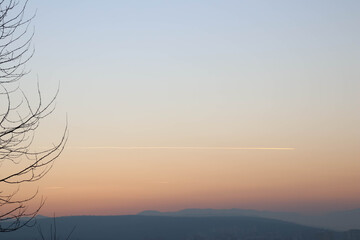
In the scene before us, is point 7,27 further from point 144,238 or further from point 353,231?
point 144,238

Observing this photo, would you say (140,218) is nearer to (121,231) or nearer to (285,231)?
(121,231)

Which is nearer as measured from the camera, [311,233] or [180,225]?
[311,233]

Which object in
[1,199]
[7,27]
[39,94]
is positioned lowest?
[1,199]

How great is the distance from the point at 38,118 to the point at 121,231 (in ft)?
249

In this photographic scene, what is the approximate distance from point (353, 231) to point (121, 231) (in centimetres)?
4096

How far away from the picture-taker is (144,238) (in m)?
74.2

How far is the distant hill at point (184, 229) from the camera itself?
179 feet

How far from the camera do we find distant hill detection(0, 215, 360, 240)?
54.5 m

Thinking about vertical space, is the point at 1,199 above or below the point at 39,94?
below

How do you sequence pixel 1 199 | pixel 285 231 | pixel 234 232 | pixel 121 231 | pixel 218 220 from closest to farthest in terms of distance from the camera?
pixel 1 199 → pixel 285 231 → pixel 234 232 → pixel 218 220 → pixel 121 231

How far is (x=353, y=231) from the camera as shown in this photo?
162 ft

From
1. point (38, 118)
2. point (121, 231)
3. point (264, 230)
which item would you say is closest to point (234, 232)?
point (264, 230)

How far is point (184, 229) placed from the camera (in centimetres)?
7731

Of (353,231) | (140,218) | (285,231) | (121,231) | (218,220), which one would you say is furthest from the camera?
(140,218)
